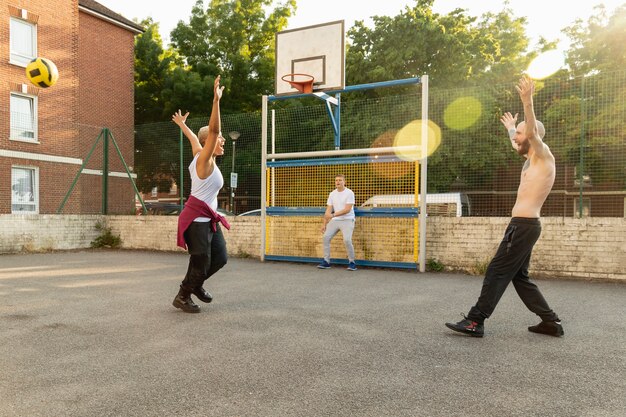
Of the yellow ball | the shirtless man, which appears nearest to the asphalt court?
the shirtless man

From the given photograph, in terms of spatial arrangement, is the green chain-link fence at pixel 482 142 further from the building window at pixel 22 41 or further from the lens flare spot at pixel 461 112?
the building window at pixel 22 41

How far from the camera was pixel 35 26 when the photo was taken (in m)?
19.9

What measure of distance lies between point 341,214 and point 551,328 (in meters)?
5.54

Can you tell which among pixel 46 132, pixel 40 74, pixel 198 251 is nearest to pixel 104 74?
pixel 46 132

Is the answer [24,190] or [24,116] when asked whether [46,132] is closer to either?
[24,116]

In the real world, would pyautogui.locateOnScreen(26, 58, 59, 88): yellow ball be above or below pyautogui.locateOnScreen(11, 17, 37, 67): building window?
below

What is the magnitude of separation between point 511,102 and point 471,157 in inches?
126

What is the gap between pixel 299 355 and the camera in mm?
3730

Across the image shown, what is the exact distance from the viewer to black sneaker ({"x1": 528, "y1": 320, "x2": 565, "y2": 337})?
444 centimetres

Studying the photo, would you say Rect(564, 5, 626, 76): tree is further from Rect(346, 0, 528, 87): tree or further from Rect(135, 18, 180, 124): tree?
Rect(135, 18, 180, 124): tree

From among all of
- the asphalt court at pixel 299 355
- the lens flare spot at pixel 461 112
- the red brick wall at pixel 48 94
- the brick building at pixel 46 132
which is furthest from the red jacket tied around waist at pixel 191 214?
the red brick wall at pixel 48 94

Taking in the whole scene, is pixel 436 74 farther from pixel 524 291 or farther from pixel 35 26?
pixel 524 291

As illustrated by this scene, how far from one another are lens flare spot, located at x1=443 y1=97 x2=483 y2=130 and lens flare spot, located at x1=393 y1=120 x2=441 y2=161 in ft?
1.58

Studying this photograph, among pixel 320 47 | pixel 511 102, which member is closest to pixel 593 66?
pixel 511 102
